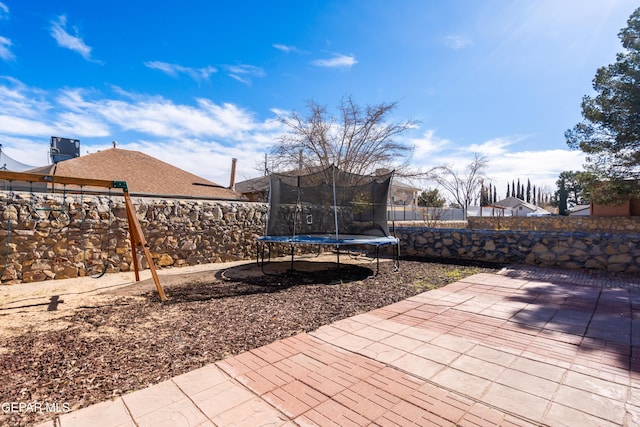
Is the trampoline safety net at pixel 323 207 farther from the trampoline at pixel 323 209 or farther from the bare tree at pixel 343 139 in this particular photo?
the bare tree at pixel 343 139

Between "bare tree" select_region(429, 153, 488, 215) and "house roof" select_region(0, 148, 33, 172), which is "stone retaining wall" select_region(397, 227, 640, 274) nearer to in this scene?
"house roof" select_region(0, 148, 33, 172)

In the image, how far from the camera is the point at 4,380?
1.89m

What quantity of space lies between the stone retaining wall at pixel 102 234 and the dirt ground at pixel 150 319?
0.33 meters

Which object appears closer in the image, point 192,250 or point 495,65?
point 192,250

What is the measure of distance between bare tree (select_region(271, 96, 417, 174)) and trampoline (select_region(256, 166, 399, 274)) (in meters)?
4.45

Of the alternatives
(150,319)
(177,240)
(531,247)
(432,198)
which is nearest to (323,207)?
(177,240)

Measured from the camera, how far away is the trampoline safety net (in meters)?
6.36

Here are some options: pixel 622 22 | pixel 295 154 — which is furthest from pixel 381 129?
pixel 622 22

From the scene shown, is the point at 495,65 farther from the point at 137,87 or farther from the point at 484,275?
the point at 137,87

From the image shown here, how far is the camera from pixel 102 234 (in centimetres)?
537

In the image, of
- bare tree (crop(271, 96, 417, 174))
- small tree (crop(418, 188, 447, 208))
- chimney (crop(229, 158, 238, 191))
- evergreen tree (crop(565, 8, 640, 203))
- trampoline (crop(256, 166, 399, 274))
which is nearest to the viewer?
trampoline (crop(256, 166, 399, 274))

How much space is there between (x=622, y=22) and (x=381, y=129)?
8.89 meters

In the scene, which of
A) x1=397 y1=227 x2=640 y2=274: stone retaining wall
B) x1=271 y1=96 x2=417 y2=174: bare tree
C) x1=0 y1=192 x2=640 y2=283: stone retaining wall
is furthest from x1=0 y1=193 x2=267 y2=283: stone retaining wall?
x1=271 y1=96 x2=417 y2=174: bare tree

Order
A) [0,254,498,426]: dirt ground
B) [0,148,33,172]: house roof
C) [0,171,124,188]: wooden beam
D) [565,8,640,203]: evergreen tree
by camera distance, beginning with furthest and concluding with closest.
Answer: [565,8,640,203]: evergreen tree < [0,148,33,172]: house roof < [0,171,124,188]: wooden beam < [0,254,498,426]: dirt ground
